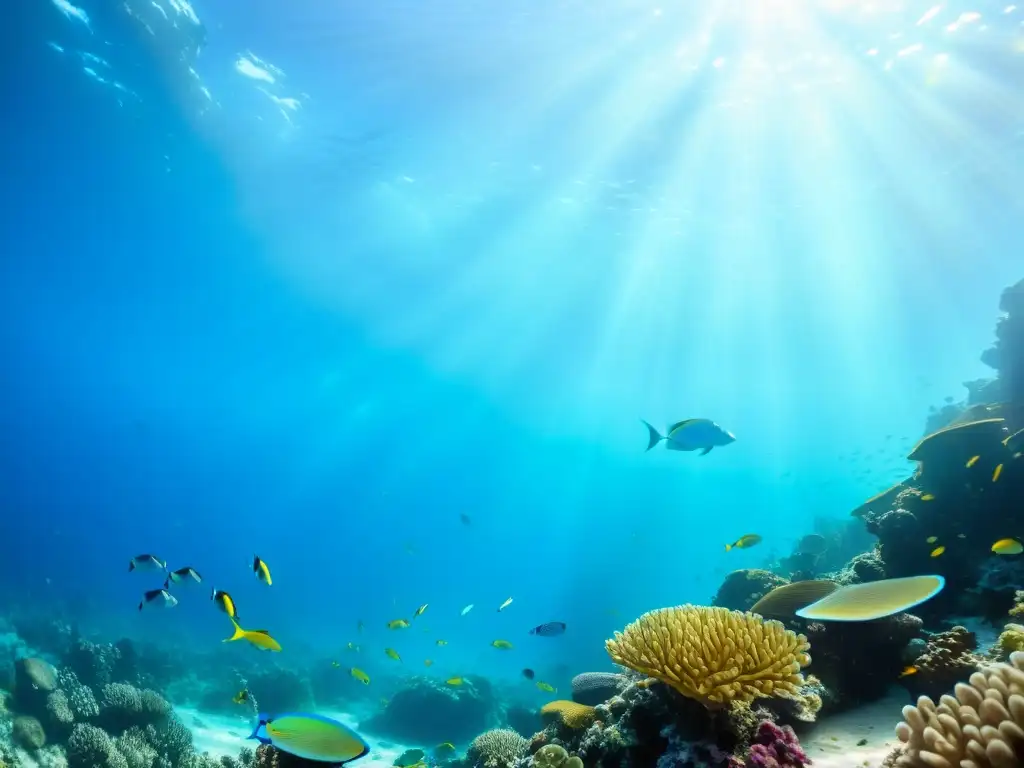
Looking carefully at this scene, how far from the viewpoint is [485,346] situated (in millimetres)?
48250

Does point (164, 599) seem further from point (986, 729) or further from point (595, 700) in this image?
point (986, 729)

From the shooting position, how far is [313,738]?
3.05 m

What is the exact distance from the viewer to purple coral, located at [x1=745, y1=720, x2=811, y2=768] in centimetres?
297

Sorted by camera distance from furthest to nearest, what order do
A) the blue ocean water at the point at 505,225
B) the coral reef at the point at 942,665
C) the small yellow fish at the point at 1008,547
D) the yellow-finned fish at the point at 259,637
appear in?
the blue ocean water at the point at 505,225 < the small yellow fish at the point at 1008,547 < the yellow-finned fish at the point at 259,637 < the coral reef at the point at 942,665

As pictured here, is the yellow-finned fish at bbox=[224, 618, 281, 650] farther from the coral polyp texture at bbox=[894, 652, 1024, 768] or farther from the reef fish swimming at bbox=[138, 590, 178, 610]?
the coral polyp texture at bbox=[894, 652, 1024, 768]

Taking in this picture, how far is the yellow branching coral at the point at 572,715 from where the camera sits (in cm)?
523

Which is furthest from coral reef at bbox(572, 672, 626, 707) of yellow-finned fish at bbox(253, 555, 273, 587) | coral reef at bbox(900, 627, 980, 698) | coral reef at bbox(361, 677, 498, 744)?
coral reef at bbox(361, 677, 498, 744)

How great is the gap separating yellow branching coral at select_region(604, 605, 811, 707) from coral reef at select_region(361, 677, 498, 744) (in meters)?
16.8

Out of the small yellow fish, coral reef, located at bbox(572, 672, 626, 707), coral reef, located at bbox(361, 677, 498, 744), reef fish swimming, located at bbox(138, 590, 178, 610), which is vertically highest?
reef fish swimming, located at bbox(138, 590, 178, 610)

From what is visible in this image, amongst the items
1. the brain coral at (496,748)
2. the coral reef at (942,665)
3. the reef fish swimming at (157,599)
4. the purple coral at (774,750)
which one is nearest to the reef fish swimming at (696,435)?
the coral reef at (942,665)

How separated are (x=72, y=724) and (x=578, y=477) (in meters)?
90.4

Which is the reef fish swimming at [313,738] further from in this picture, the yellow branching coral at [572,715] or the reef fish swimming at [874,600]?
the yellow branching coral at [572,715]

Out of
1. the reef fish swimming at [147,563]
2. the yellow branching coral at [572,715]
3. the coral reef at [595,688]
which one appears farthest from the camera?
the reef fish swimming at [147,563]

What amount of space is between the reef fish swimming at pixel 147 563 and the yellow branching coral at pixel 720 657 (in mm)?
8507
